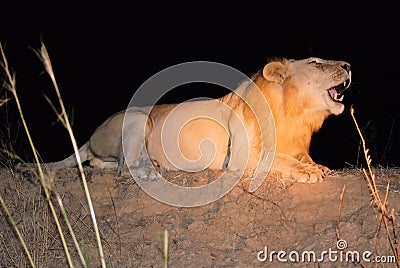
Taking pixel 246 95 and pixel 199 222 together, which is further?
pixel 246 95

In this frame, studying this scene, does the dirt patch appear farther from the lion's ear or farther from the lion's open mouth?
the lion's ear

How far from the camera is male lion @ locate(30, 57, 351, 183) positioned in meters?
5.16

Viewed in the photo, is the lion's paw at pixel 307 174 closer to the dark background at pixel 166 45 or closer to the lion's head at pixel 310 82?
the lion's head at pixel 310 82

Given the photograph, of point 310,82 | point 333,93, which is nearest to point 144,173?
point 310,82

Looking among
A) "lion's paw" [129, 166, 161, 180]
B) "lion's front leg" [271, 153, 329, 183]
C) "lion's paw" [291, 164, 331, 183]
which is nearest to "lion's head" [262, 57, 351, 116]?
"lion's front leg" [271, 153, 329, 183]

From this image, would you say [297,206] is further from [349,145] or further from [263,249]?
[349,145]

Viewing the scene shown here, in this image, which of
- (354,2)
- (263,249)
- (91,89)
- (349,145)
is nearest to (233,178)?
(263,249)

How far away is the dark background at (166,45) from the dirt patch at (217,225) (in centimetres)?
716

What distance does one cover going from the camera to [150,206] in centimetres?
472

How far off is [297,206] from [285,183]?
1.32 feet

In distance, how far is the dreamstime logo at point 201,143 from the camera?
4.89 meters
